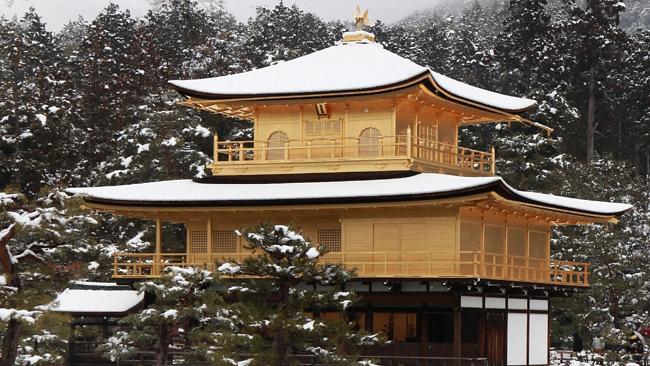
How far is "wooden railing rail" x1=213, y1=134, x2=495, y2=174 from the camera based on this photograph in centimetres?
4703

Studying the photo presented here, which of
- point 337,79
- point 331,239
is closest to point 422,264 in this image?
point 331,239

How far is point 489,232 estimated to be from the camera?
150ft

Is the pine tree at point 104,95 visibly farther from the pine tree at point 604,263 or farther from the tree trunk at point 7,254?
the tree trunk at point 7,254

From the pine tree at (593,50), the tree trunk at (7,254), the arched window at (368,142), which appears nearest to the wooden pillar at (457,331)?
the arched window at (368,142)

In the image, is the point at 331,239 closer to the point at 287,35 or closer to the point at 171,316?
the point at 171,316

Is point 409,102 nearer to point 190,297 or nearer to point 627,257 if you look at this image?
point 190,297

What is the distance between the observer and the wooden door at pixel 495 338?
45.9m

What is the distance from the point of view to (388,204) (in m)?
42.8

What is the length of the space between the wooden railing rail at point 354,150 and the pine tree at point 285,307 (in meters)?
9.77

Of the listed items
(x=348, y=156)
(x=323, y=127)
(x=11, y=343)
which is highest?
(x=323, y=127)

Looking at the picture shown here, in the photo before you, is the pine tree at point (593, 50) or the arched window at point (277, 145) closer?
the arched window at point (277, 145)

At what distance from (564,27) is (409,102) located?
47.3 metres

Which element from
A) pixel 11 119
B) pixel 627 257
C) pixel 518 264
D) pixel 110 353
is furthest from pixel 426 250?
pixel 11 119

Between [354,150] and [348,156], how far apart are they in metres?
0.31
